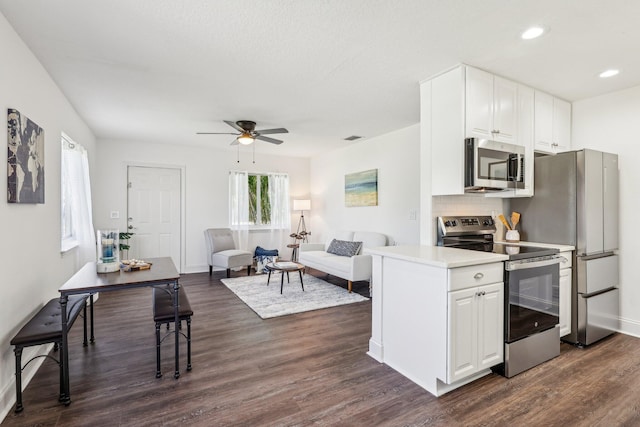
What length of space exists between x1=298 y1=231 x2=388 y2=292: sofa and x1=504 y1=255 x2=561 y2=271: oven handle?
8.02 ft

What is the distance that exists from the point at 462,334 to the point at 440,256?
0.52 meters

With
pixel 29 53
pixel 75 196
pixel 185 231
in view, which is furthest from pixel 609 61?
pixel 185 231

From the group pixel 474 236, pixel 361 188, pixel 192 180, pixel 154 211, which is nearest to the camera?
pixel 474 236

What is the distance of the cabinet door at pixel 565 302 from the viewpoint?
2834mm

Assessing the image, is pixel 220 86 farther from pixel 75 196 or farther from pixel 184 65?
pixel 75 196

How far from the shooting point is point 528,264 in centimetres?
245

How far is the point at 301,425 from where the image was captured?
1.85 m

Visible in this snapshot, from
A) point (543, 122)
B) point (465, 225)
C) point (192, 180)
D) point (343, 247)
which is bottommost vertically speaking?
point (343, 247)

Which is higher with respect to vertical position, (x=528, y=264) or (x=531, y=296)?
(x=528, y=264)

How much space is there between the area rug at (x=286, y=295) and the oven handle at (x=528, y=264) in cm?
231

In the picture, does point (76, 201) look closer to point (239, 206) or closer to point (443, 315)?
point (239, 206)

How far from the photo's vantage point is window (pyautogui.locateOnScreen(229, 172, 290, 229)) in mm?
6660

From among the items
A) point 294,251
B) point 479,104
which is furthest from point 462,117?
point 294,251

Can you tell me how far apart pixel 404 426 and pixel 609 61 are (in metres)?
3.16
